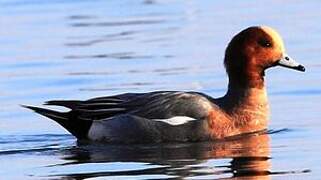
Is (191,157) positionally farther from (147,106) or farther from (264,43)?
(264,43)

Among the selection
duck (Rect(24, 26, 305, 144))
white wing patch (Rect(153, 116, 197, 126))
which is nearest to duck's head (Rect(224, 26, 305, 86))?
duck (Rect(24, 26, 305, 144))

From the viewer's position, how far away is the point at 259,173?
10.3 m

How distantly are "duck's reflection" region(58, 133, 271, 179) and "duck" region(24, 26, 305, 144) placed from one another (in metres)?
0.15

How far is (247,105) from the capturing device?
12531mm

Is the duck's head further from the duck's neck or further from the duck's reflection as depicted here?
the duck's reflection

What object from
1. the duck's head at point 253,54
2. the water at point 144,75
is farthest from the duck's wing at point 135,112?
the duck's head at point 253,54

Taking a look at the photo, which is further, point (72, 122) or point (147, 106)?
point (72, 122)

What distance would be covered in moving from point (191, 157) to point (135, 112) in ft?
3.82

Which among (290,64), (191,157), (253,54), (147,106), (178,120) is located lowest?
(191,157)

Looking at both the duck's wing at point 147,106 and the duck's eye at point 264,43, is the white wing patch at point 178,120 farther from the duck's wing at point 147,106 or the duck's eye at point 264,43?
the duck's eye at point 264,43

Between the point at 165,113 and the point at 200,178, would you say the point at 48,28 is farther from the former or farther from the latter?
the point at 200,178

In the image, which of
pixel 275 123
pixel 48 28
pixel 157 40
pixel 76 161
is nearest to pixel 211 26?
pixel 157 40

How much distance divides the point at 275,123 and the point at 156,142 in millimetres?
1201

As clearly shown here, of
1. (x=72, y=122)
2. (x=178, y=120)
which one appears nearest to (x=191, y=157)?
(x=178, y=120)
